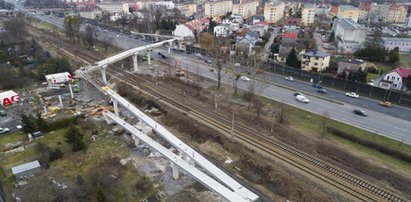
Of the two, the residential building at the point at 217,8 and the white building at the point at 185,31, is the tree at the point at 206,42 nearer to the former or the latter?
the white building at the point at 185,31

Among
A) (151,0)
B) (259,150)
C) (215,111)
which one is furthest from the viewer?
(151,0)

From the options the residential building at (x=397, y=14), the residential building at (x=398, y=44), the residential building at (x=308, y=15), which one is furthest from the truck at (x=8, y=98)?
the residential building at (x=397, y=14)

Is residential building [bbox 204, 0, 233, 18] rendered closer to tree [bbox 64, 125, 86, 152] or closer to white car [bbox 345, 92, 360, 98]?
white car [bbox 345, 92, 360, 98]

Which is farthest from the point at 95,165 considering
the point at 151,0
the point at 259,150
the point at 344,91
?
the point at 151,0

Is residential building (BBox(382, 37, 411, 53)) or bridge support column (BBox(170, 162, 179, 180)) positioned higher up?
residential building (BBox(382, 37, 411, 53))

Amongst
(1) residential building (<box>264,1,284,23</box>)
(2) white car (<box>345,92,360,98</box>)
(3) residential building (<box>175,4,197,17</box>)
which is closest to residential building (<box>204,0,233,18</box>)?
(3) residential building (<box>175,4,197,17</box>)

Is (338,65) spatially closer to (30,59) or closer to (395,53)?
(395,53)

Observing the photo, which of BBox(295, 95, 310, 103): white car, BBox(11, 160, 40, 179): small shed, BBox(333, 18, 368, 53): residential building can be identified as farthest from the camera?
BBox(333, 18, 368, 53): residential building

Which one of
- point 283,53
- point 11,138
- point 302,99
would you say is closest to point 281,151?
point 302,99
